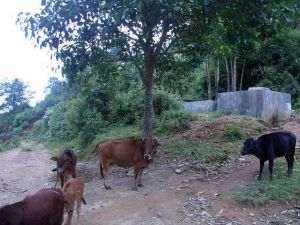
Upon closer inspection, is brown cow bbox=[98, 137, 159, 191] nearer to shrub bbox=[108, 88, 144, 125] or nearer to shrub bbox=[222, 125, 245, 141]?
shrub bbox=[222, 125, 245, 141]

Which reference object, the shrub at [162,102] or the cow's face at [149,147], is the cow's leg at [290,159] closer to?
the cow's face at [149,147]

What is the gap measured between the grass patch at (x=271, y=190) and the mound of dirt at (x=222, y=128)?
3.94 meters

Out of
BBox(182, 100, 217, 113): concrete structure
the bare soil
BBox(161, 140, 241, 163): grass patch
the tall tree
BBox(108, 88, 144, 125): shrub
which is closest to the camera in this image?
the bare soil

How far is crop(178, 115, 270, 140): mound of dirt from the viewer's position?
13516 millimetres

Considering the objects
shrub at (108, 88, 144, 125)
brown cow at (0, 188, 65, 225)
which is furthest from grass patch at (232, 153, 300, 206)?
shrub at (108, 88, 144, 125)

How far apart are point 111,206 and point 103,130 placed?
941 centimetres

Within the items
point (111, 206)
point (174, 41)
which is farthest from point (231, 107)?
point (111, 206)

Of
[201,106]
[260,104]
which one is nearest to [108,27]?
[260,104]

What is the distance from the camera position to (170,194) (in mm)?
9047

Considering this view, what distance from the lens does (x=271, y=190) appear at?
866cm

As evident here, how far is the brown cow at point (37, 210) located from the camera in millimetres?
5496

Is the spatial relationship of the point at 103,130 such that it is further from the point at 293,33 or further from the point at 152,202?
the point at 293,33

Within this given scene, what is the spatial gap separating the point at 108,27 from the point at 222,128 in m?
6.36

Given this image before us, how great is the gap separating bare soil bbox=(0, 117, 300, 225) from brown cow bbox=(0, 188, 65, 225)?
1.62 m
